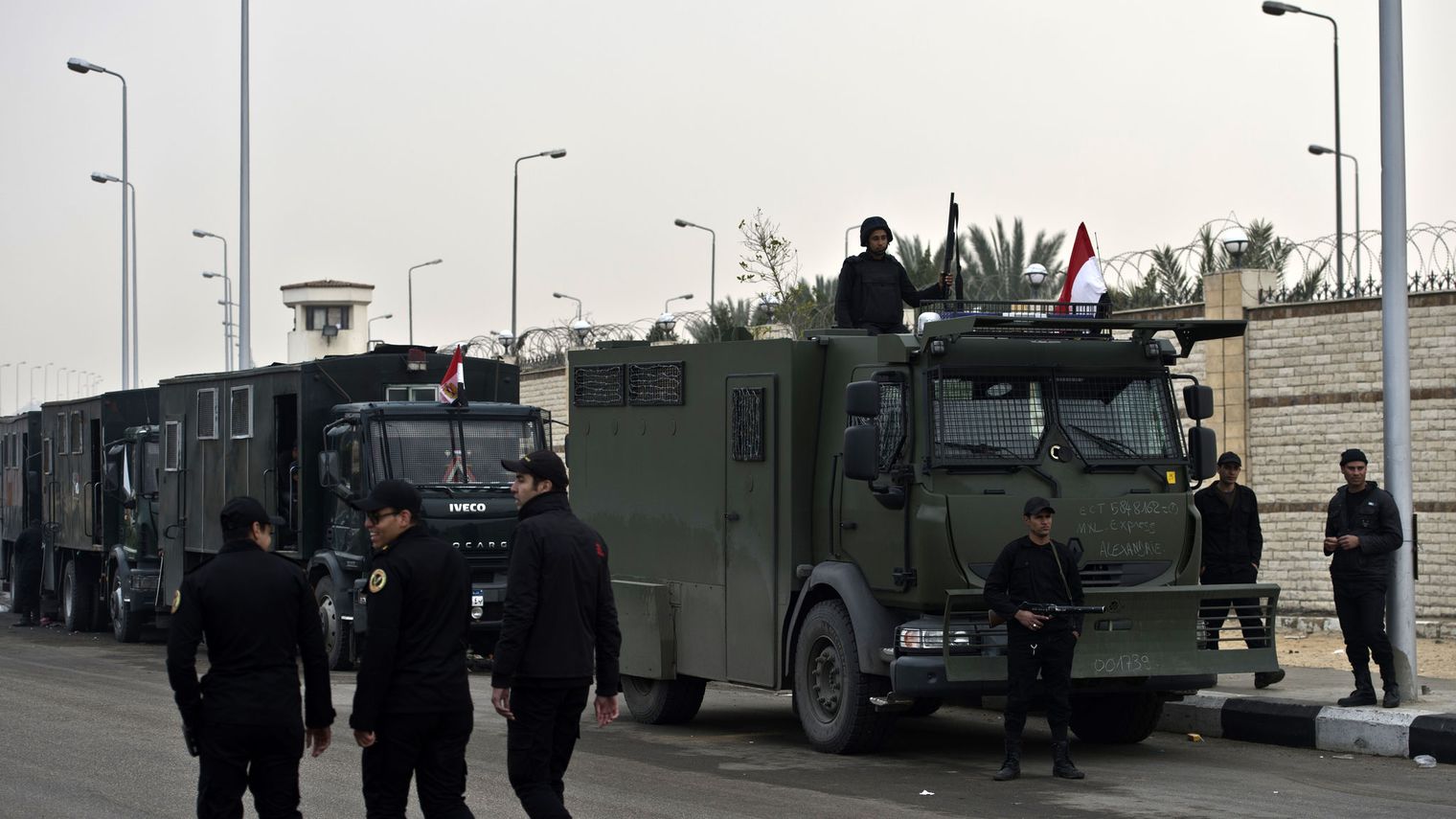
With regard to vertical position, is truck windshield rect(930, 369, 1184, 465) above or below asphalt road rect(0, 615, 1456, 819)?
above

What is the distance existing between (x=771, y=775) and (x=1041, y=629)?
186 centimetres

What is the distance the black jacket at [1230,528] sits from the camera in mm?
14500

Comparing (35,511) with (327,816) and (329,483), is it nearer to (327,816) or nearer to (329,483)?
(329,483)

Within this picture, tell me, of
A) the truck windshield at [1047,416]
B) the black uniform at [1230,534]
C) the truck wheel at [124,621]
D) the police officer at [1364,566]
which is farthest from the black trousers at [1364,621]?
the truck wheel at [124,621]

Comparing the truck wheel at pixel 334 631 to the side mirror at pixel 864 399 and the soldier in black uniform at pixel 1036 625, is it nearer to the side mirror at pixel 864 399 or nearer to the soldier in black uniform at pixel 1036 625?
the side mirror at pixel 864 399

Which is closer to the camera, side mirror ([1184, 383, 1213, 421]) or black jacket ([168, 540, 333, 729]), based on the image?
black jacket ([168, 540, 333, 729])

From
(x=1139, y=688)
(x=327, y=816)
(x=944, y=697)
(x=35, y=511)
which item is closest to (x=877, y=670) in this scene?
(x=944, y=697)

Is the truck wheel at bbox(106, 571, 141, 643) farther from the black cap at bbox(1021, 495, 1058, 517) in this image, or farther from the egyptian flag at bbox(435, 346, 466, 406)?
the black cap at bbox(1021, 495, 1058, 517)

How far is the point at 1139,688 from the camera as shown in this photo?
12.0 metres

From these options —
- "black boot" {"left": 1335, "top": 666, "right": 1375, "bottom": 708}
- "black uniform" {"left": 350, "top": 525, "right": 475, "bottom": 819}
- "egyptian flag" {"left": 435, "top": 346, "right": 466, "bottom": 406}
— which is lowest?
"black boot" {"left": 1335, "top": 666, "right": 1375, "bottom": 708}

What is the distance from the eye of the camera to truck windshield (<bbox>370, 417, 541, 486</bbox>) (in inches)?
739

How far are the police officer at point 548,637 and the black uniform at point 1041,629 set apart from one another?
11.8ft

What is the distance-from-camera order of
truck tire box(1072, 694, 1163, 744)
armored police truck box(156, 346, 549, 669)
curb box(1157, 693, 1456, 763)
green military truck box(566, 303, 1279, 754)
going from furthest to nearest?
armored police truck box(156, 346, 549, 669) < truck tire box(1072, 694, 1163, 744) < curb box(1157, 693, 1456, 763) < green military truck box(566, 303, 1279, 754)

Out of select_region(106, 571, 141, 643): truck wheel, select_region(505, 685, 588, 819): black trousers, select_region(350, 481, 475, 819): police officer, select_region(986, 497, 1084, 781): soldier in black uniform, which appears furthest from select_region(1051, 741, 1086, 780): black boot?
select_region(106, 571, 141, 643): truck wheel
